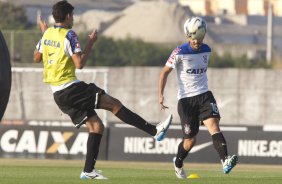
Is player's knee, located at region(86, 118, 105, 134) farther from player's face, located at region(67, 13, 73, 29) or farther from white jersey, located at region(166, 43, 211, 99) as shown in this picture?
white jersey, located at region(166, 43, 211, 99)

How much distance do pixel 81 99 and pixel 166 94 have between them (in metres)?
31.8

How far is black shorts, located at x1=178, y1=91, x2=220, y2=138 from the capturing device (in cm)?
1535

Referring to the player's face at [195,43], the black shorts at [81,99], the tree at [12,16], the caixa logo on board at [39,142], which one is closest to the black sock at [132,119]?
the black shorts at [81,99]

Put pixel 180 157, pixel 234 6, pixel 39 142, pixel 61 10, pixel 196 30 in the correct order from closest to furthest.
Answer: pixel 61 10
pixel 196 30
pixel 180 157
pixel 39 142
pixel 234 6

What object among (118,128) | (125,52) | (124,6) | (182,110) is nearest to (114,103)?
(182,110)

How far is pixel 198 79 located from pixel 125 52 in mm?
67327

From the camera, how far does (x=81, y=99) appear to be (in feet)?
45.4

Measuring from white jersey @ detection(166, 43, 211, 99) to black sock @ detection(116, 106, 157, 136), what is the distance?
1338 millimetres

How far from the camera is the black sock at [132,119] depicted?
14.0 metres

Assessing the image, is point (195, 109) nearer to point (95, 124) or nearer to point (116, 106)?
point (116, 106)

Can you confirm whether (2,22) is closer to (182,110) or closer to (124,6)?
(124,6)

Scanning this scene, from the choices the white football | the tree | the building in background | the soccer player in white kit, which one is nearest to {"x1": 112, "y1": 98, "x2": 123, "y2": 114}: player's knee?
the soccer player in white kit

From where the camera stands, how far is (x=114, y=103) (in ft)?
45.7

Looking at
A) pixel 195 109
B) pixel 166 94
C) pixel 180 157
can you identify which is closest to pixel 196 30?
pixel 195 109
